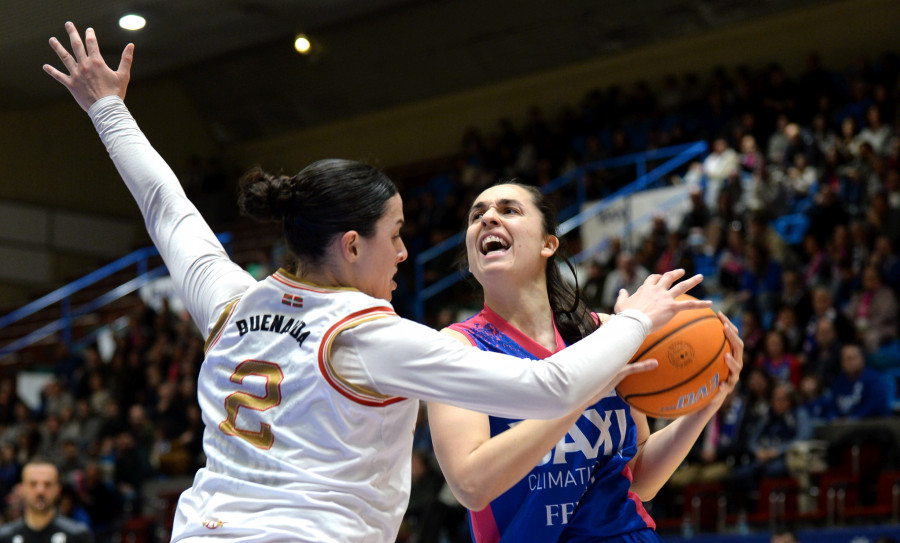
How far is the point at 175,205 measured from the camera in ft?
9.04

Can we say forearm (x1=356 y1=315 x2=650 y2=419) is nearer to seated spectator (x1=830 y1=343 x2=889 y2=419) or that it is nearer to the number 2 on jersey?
the number 2 on jersey

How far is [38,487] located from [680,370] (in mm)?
5708

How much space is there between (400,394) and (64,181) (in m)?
20.3

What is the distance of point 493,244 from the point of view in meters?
3.34

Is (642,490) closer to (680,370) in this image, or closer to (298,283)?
(680,370)

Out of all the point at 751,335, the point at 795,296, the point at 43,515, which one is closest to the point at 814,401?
the point at 751,335

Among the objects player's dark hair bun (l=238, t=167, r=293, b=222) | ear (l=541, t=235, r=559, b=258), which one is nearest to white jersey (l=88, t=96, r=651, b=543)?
player's dark hair bun (l=238, t=167, r=293, b=222)

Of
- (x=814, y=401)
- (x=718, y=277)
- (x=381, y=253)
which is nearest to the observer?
(x=381, y=253)

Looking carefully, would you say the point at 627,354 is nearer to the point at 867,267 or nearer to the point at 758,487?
the point at 758,487

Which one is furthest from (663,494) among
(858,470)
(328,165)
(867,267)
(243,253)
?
(243,253)

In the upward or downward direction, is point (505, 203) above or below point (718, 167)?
below

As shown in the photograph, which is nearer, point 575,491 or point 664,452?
point 575,491

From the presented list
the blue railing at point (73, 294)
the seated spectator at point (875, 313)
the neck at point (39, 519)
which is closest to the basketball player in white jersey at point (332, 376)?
the neck at point (39, 519)

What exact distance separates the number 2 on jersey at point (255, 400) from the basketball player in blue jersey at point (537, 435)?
619 millimetres
